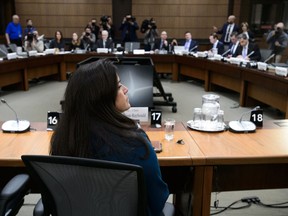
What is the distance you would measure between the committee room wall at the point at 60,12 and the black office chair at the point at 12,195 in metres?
9.48

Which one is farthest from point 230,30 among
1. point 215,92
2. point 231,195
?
point 231,195

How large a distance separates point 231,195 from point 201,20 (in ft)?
29.3

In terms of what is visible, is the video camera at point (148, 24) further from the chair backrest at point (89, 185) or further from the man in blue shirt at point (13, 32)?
the chair backrest at point (89, 185)

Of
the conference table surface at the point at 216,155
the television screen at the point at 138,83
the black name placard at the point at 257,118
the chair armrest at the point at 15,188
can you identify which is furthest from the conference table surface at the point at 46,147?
the television screen at the point at 138,83

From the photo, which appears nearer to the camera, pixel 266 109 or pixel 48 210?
pixel 48 210

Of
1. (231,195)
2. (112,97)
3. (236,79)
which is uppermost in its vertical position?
(112,97)

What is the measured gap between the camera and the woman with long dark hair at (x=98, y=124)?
1.02 metres

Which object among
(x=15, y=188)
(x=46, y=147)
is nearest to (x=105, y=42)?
(x=46, y=147)

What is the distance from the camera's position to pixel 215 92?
20.8ft

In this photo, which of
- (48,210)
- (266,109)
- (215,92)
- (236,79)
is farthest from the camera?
(215,92)

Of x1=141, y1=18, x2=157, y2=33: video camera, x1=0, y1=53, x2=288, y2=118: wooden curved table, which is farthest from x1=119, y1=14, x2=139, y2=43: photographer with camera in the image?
x1=0, y1=53, x2=288, y2=118: wooden curved table

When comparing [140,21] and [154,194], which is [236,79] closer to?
[154,194]

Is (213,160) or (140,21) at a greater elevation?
(140,21)

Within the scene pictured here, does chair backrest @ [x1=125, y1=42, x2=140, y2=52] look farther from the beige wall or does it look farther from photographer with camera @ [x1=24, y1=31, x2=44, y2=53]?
the beige wall
